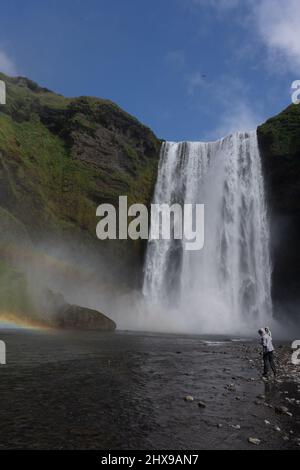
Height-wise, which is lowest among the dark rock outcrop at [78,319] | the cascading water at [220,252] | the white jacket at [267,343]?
the dark rock outcrop at [78,319]

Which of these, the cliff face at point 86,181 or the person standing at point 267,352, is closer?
the person standing at point 267,352

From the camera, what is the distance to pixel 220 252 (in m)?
47.2

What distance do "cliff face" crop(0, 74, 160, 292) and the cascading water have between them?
5182mm

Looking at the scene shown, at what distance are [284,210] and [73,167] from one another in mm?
28819

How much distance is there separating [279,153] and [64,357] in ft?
138

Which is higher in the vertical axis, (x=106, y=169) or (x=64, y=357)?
(x=106, y=169)

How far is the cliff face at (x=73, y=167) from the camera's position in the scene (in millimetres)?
44188

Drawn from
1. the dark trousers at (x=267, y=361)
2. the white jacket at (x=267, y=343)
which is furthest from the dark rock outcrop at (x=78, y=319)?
the white jacket at (x=267, y=343)

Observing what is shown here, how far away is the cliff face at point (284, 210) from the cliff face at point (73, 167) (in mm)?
17866

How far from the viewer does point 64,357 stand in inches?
628

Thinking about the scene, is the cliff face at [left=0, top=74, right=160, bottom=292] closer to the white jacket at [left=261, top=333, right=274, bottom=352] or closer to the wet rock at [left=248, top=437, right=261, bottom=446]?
the white jacket at [left=261, top=333, right=274, bottom=352]

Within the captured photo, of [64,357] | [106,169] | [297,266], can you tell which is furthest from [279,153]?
[64,357]

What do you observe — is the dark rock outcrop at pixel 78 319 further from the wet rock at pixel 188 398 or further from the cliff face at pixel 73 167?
the wet rock at pixel 188 398

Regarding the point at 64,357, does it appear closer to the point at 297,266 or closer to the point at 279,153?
the point at 297,266
